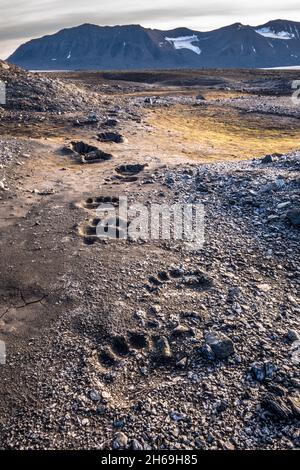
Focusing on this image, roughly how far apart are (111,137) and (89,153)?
365 cm

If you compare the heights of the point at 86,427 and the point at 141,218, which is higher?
the point at 141,218

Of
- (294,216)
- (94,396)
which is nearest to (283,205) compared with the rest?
(294,216)

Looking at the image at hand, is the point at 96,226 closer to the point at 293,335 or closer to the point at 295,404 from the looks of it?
the point at 293,335

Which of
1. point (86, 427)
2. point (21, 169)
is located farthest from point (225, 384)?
point (21, 169)

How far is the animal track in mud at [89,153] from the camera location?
19.4 meters

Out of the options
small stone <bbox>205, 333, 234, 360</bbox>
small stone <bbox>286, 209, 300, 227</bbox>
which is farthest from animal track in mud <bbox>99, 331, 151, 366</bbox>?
small stone <bbox>286, 209, 300, 227</bbox>

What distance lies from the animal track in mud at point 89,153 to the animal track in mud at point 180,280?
413 inches

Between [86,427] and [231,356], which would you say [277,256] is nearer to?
[231,356]

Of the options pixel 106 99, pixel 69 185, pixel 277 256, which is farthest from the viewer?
pixel 106 99

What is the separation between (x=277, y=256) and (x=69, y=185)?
8508mm

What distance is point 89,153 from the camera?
19.8 meters

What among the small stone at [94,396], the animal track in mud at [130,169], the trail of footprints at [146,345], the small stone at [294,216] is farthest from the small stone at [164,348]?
the animal track in mud at [130,169]

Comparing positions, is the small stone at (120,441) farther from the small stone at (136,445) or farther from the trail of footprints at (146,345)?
the trail of footprints at (146,345)

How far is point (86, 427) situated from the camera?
6535 mm
